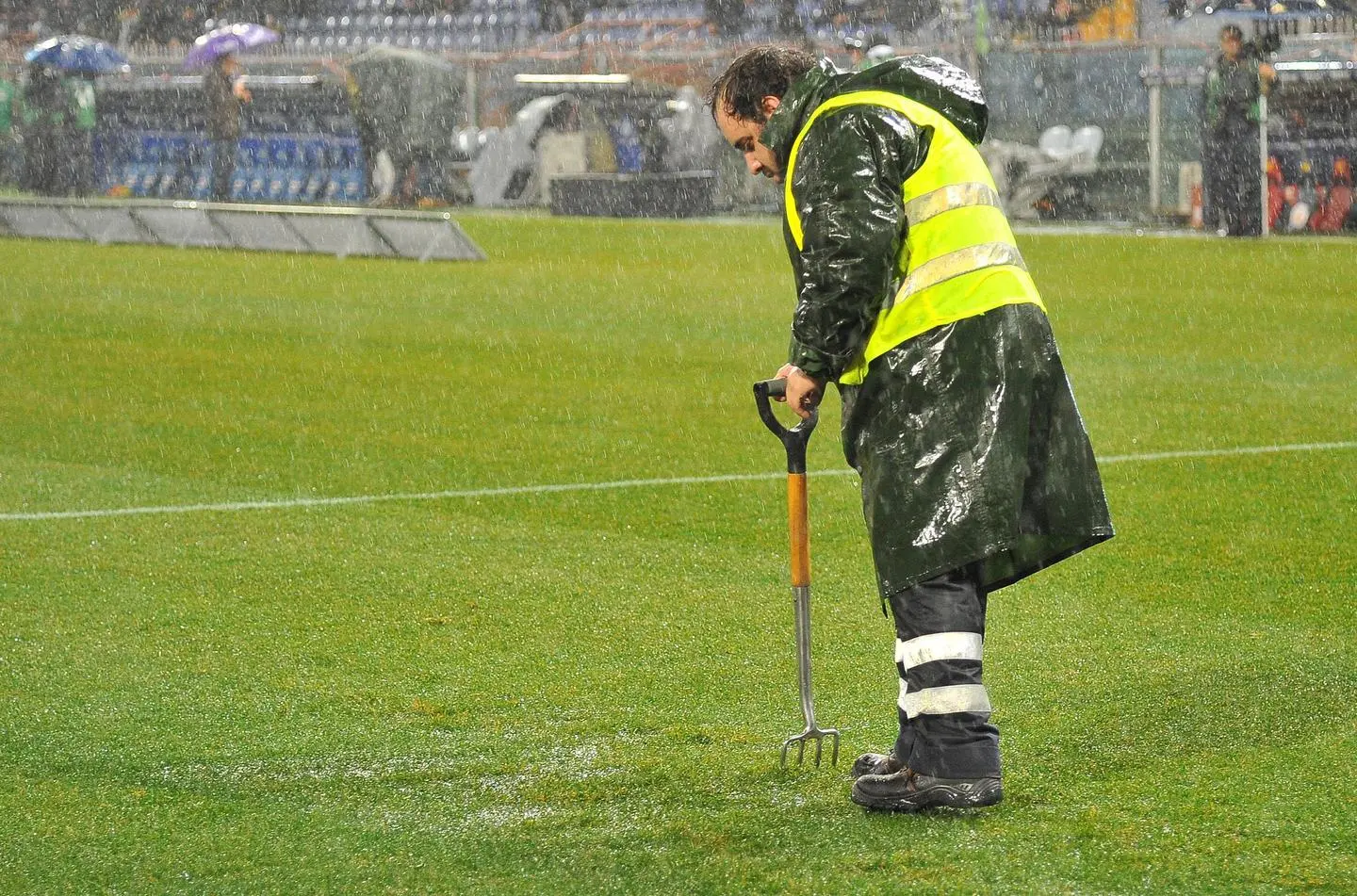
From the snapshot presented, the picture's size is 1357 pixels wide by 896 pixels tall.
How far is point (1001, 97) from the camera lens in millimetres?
26984

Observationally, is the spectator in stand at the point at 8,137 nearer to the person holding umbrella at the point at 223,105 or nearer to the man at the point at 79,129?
the man at the point at 79,129

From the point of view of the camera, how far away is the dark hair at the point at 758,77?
3.89m

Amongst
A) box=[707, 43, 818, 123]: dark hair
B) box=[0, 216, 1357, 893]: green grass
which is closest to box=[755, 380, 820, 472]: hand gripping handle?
box=[707, 43, 818, 123]: dark hair

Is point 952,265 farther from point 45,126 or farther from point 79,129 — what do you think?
point 79,129

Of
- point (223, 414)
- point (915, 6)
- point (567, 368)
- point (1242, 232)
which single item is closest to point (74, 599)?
point (223, 414)

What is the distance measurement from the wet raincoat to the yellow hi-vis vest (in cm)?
2

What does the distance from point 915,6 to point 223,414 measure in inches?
978

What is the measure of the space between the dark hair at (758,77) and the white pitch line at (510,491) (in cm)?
395

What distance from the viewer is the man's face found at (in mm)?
3939

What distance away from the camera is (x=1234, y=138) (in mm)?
19844

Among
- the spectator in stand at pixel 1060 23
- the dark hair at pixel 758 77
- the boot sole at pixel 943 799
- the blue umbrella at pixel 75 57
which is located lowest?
the boot sole at pixel 943 799

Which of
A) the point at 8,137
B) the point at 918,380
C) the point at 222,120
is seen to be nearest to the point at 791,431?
the point at 918,380

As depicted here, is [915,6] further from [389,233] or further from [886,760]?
[886,760]

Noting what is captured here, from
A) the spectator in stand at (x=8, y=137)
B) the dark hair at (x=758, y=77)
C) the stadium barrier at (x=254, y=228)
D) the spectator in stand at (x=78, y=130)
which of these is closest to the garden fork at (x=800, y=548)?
the dark hair at (x=758, y=77)
